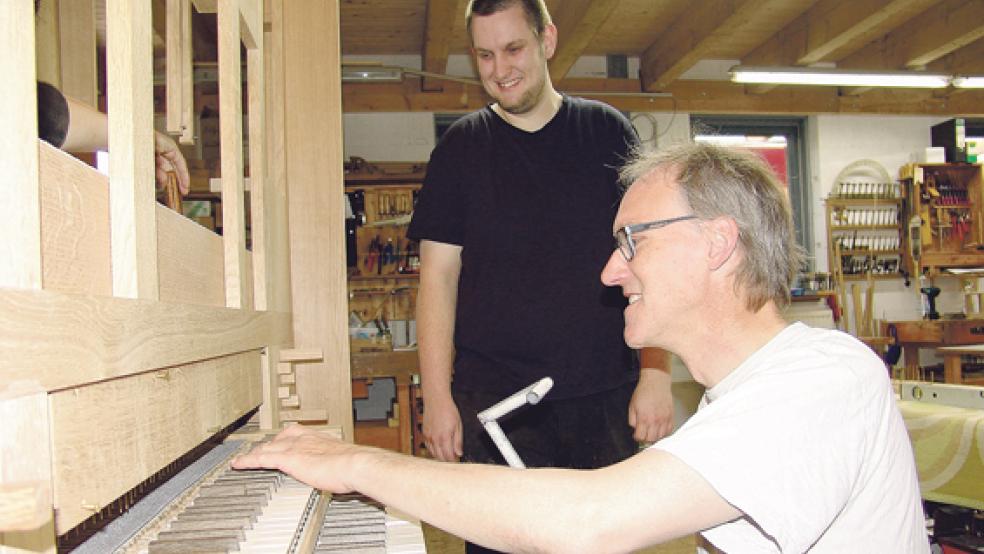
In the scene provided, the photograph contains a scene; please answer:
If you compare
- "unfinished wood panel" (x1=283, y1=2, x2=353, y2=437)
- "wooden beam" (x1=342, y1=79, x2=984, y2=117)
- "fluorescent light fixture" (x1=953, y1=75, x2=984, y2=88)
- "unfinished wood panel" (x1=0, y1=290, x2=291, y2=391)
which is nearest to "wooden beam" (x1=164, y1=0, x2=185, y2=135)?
"unfinished wood panel" (x1=283, y1=2, x2=353, y2=437)

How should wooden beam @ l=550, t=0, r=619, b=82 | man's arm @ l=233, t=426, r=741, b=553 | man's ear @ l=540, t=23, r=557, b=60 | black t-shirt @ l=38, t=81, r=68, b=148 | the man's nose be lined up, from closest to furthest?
man's arm @ l=233, t=426, r=741, b=553
black t-shirt @ l=38, t=81, r=68, b=148
the man's nose
man's ear @ l=540, t=23, r=557, b=60
wooden beam @ l=550, t=0, r=619, b=82

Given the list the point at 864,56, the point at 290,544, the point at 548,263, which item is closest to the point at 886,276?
the point at 864,56

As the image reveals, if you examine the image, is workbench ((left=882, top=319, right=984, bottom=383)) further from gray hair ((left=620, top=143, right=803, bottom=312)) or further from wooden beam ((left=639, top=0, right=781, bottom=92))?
gray hair ((left=620, top=143, right=803, bottom=312))

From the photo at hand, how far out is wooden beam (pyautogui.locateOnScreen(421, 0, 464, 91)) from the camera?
23.2 feet

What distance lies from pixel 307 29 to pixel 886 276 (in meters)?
8.86

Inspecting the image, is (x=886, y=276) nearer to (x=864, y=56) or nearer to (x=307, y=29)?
(x=864, y=56)

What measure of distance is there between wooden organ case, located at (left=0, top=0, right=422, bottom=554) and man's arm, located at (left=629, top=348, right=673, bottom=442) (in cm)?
109

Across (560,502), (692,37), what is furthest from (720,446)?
(692,37)

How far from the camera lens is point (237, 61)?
2.18 m

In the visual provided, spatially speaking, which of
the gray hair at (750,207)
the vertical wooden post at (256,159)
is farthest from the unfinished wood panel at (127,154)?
the vertical wooden post at (256,159)

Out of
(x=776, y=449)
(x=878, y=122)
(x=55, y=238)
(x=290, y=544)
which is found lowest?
(x=290, y=544)

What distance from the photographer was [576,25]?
7246 millimetres

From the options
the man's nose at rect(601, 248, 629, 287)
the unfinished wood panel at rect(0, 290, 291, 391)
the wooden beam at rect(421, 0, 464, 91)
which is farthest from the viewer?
the wooden beam at rect(421, 0, 464, 91)

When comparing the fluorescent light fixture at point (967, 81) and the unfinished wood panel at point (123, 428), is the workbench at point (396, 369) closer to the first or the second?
the unfinished wood panel at point (123, 428)
